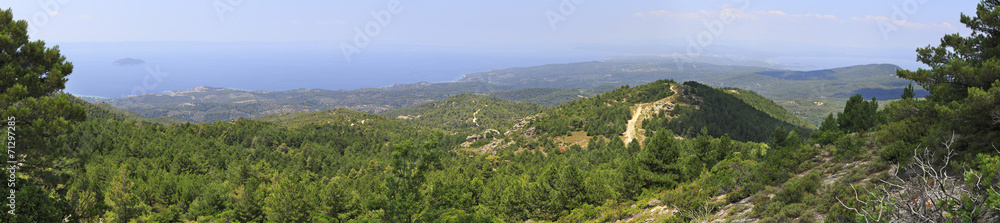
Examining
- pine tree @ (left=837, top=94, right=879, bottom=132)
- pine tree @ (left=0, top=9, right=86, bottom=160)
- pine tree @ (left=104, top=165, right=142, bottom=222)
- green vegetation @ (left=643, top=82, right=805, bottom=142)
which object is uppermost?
pine tree @ (left=0, top=9, right=86, bottom=160)

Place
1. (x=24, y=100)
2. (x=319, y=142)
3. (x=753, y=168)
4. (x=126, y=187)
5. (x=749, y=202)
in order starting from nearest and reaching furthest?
(x=24, y=100) < (x=749, y=202) < (x=753, y=168) < (x=126, y=187) < (x=319, y=142)

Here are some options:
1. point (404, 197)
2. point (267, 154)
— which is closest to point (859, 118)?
point (404, 197)

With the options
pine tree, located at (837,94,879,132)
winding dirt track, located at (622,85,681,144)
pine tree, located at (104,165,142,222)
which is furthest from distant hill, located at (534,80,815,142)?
pine tree, located at (104,165,142,222)

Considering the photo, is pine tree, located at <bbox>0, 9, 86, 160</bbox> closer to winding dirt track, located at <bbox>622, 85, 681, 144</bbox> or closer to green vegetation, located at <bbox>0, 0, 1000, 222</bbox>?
green vegetation, located at <bbox>0, 0, 1000, 222</bbox>

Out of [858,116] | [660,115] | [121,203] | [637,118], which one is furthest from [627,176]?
[660,115]

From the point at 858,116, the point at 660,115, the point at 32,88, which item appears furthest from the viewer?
the point at 660,115

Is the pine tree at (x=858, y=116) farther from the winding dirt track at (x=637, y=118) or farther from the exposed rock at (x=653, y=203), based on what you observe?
the winding dirt track at (x=637, y=118)

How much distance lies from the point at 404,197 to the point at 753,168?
56.0 ft

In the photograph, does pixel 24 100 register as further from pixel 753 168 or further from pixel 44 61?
pixel 753 168

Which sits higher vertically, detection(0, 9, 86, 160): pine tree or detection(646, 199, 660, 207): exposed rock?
detection(0, 9, 86, 160): pine tree

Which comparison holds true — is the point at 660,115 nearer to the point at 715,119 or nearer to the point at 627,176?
→ the point at 715,119

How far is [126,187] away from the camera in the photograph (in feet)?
98.1

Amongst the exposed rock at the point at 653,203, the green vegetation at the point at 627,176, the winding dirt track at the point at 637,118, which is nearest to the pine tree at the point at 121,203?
the green vegetation at the point at 627,176

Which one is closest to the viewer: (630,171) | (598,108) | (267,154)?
(630,171)
